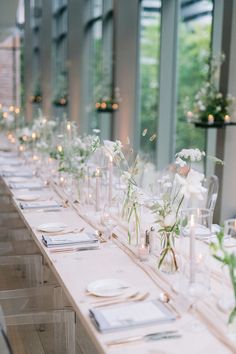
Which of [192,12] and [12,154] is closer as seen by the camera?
[192,12]

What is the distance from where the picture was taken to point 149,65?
786 centimetres

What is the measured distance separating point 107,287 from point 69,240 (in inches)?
29.0

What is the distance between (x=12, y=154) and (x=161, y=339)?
5.92 meters

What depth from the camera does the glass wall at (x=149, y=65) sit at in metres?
7.66

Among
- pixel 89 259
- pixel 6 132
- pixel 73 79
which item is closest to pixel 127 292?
pixel 89 259

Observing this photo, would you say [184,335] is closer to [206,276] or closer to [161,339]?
[161,339]

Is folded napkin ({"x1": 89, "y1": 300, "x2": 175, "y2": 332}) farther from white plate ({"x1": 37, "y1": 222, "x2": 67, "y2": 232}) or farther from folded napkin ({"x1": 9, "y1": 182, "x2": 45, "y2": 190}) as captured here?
folded napkin ({"x1": 9, "y1": 182, "x2": 45, "y2": 190})

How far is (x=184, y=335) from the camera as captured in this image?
6.26ft

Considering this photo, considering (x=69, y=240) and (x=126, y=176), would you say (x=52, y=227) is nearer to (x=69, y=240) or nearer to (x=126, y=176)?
(x=69, y=240)

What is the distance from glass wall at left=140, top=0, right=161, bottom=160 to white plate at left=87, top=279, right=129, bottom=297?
532cm

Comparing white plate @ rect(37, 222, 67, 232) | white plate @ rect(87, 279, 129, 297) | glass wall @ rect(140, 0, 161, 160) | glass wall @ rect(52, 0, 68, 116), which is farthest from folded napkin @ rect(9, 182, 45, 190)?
glass wall @ rect(52, 0, 68, 116)

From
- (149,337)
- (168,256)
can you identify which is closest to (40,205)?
(168,256)

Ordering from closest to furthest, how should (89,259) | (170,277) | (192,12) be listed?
(170,277) → (89,259) → (192,12)

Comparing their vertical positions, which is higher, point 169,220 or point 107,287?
point 169,220
